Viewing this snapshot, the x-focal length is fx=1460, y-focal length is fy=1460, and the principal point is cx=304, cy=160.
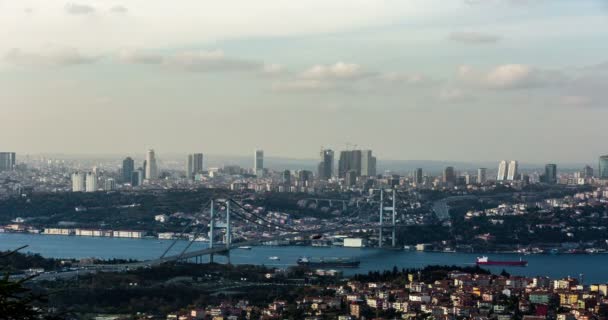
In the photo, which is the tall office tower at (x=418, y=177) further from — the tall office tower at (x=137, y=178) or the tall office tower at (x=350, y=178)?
the tall office tower at (x=137, y=178)

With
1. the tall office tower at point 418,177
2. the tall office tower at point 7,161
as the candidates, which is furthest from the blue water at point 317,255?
the tall office tower at point 7,161

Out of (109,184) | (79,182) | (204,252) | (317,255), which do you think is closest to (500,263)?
(317,255)

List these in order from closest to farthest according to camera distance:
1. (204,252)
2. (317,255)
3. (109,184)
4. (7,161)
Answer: (204,252) < (317,255) < (109,184) < (7,161)

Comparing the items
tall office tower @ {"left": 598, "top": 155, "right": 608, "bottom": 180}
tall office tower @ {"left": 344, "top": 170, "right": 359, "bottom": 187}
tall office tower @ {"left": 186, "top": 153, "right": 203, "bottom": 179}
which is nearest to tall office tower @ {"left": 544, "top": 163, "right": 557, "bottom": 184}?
tall office tower @ {"left": 598, "top": 155, "right": 608, "bottom": 180}

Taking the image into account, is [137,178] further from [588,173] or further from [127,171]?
[588,173]

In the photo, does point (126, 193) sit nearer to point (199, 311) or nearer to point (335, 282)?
point (335, 282)

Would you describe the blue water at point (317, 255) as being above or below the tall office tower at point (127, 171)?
below

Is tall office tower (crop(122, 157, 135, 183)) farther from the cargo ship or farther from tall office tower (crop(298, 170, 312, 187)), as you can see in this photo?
the cargo ship
